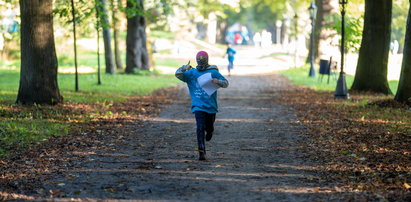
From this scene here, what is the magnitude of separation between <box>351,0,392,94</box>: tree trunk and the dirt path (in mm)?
7248

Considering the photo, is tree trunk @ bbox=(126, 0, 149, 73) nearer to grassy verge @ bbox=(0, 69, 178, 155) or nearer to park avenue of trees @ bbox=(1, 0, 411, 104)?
park avenue of trees @ bbox=(1, 0, 411, 104)

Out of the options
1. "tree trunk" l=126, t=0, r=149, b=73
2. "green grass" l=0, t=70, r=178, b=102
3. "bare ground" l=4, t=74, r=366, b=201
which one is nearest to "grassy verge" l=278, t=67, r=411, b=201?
"bare ground" l=4, t=74, r=366, b=201

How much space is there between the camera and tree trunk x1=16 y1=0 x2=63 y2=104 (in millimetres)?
14977

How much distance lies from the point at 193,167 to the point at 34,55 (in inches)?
311

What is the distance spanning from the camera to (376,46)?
65.4 ft

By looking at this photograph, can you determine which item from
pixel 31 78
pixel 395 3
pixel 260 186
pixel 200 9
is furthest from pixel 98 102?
pixel 200 9

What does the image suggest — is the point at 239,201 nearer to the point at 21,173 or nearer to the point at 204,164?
the point at 204,164

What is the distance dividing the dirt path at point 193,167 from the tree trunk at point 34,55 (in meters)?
3.06

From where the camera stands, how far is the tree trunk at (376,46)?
64.6ft

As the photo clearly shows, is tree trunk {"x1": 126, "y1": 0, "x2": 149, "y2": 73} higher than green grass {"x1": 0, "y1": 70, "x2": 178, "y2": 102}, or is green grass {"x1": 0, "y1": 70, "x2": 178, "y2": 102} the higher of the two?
tree trunk {"x1": 126, "y1": 0, "x2": 149, "y2": 73}

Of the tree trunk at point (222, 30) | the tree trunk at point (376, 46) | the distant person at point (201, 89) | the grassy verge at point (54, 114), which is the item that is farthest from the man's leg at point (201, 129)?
the tree trunk at point (222, 30)

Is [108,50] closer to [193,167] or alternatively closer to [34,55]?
[34,55]

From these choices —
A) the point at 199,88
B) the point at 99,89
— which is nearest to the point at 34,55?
the point at 99,89

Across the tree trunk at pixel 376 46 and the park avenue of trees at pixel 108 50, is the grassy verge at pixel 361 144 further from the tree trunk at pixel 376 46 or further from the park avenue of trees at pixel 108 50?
the tree trunk at pixel 376 46
